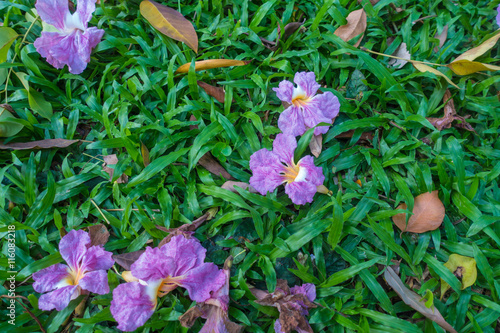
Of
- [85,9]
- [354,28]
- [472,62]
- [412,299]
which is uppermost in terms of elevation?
[85,9]

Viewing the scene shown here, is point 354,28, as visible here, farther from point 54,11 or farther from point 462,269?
point 54,11

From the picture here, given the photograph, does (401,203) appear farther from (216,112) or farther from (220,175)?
(216,112)

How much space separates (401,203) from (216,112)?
39.6 inches

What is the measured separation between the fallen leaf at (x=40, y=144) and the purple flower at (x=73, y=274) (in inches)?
19.7

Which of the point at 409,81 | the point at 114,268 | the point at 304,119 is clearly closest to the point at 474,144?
the point at 409,81

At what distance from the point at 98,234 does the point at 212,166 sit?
2.02ft

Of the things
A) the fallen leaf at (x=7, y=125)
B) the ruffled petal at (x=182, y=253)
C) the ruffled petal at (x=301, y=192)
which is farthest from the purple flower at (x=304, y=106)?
the fallen leaf at (x=7, y=125)

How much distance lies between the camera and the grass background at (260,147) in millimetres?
1514

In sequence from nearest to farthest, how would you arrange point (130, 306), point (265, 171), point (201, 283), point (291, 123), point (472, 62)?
point (130, 306), point (201, 283), point (265, 171), point (291, 123), point (472, 62)

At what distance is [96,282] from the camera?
4.74ft

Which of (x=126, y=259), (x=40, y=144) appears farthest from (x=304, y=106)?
(x=40, y=144)

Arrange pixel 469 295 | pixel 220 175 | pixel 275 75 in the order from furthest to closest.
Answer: pixel 275 75 < pixel 220 175 < pixel 469 295

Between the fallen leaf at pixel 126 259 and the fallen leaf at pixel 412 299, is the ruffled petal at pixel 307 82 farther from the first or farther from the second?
the fallen leaf at pixel 126 259

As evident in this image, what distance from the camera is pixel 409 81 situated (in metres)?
1.84
